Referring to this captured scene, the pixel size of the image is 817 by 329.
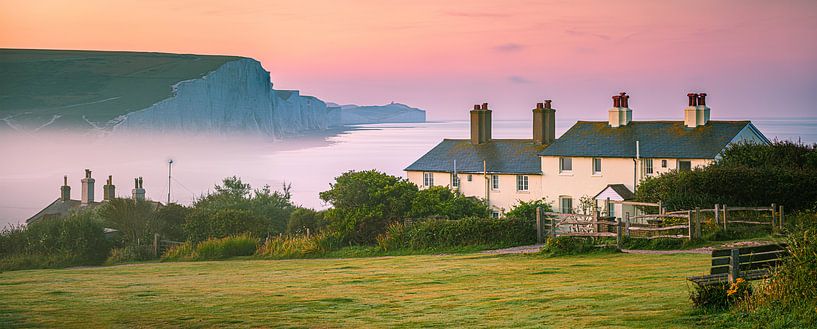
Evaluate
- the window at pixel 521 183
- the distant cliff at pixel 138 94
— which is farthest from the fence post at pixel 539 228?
the distant cliff at pixel 138 94

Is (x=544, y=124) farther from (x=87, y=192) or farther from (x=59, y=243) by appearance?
(x=59, y=243)

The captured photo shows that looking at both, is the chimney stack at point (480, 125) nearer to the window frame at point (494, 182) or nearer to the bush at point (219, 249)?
the window frame at point (494, 182)

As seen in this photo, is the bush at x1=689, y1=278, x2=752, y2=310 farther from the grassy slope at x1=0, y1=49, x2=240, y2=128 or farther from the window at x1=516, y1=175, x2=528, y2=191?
the grassy slope at x1=0, y1=49, x2=240, y2=128

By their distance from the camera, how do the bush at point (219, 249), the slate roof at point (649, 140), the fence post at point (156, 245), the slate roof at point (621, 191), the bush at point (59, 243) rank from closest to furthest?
the bush at point (219, 249)
the bush at point (59, 243)
the fence post at point (156, 245)
the slate roof at point (649, 140)
the slate roof at point (621, 191)

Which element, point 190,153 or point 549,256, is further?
point 190,153

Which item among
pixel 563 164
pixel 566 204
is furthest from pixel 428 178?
pixel 566 204

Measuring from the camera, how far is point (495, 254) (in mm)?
31797

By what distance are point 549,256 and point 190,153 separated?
14055 cm

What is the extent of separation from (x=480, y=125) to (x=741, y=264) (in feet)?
170

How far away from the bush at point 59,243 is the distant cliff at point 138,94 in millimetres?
104688

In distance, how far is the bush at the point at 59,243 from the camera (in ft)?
135

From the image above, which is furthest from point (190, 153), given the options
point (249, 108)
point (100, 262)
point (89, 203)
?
point (100, 262)

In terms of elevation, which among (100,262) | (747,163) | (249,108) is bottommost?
(100,262)

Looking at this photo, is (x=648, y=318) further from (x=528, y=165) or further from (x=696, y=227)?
(x=528, y=165)
